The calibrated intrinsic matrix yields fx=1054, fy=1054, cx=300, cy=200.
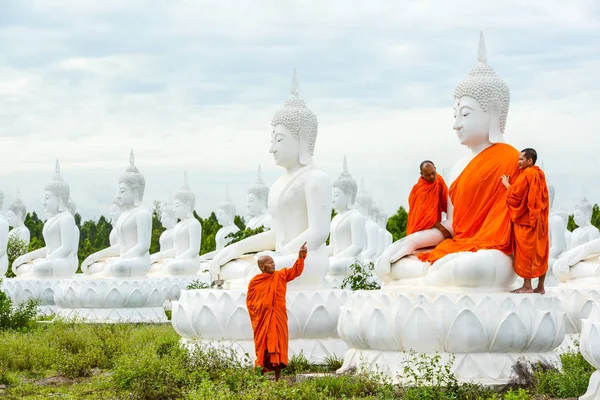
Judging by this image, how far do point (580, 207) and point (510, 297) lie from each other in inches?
484

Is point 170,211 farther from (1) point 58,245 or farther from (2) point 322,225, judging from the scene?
(2) point 322,225

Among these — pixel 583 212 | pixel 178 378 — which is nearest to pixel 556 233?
pixel 583 212

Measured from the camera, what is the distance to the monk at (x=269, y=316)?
9797mm

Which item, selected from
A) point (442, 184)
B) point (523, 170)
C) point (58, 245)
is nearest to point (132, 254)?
point (58, 245)

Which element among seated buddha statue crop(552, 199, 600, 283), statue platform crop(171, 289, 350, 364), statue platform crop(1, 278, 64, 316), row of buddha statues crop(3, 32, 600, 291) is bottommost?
statue platform crop(1, 278, 64, 316)

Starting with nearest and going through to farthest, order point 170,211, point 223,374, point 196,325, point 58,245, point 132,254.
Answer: point 223,374, point 196,325, point 132,254, point 58,245, point 170,211

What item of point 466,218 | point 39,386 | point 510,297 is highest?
point 466,218

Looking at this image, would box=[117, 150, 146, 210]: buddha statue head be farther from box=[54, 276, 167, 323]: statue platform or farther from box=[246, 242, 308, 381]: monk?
box=[246, 242, 308, 381]: monk

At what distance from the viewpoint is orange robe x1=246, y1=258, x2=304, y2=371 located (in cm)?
980

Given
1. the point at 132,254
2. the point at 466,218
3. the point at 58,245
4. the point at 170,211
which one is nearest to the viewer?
the point at 466,218

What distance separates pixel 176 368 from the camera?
9648 millimetres

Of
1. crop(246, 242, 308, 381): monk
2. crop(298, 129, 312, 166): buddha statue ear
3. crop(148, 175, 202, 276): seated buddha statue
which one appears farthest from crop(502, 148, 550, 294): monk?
crop(148, 175, 202, 276): seated buddha statue

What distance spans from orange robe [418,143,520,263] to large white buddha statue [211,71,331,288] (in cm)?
165

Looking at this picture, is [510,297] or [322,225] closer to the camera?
[510,297]
